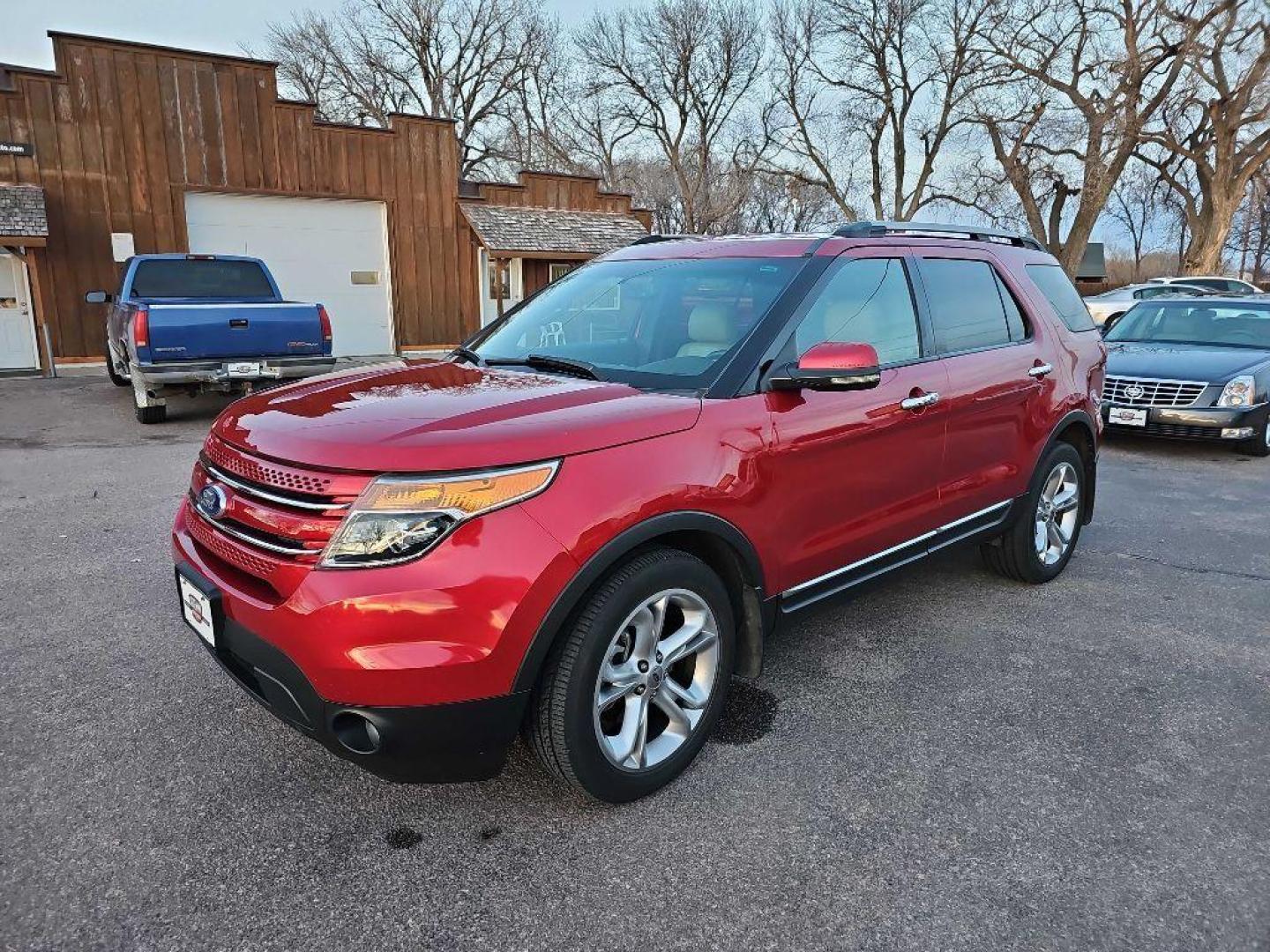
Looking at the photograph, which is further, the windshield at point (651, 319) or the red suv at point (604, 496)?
the windshield at point (651, 319)

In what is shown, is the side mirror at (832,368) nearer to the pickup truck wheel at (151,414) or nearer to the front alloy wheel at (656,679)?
the front alloy wheel at (656,679)

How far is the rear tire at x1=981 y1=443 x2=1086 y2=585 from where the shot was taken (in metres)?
4.38

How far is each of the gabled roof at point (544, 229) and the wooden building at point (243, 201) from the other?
0.06m

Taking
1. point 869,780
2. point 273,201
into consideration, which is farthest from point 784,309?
point 273,201

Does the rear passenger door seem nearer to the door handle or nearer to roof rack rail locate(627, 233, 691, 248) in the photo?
the door handle

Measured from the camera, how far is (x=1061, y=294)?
186 inches

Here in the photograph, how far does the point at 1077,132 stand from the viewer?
29578 mm

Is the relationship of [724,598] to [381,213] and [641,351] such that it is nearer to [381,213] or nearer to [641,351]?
[641,351]

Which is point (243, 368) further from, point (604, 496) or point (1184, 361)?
point (1184, 361)

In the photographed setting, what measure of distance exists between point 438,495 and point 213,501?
0.90 m

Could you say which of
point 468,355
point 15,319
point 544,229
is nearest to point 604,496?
point 468,355

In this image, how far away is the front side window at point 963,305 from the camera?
3742 millimetres

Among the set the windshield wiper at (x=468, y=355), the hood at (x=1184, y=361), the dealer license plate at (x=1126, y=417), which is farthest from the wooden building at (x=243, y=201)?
the windshield wiper at (x=468, y=355)

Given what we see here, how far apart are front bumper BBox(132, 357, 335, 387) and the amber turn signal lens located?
8.01 meters
